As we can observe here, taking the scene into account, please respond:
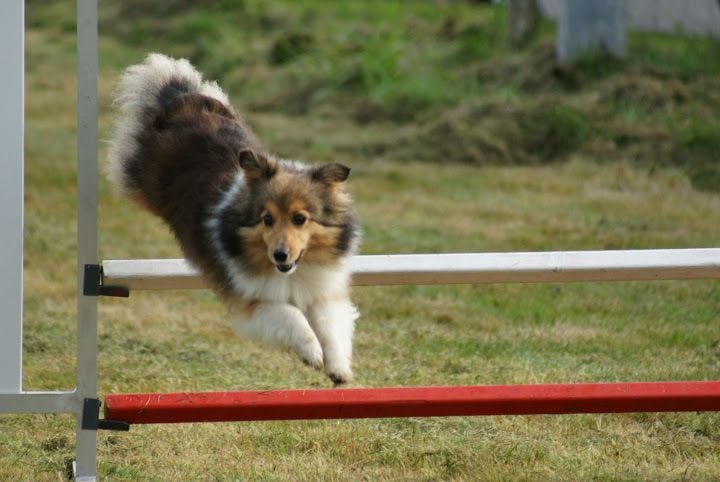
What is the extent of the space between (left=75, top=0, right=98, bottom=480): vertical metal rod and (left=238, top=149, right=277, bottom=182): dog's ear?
0.56m

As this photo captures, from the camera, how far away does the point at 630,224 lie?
27.8 feet

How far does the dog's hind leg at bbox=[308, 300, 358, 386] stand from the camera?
426cm

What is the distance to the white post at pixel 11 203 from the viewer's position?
3.81 meters

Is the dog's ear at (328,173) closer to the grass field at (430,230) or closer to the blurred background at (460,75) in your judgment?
the grass field at (430,230)

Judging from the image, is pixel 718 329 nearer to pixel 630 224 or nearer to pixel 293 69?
pixel 630 224

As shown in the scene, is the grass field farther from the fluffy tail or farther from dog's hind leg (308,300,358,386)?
the fluffy tail

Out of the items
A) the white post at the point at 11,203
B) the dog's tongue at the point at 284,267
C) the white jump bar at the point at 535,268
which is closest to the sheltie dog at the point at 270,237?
the dog's tongue at the point at 284,267

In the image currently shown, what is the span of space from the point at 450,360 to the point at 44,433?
6.45 ft

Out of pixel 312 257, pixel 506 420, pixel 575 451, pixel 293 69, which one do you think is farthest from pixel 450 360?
pixel 293 69

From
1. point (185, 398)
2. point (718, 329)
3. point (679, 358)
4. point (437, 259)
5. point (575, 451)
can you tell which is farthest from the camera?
point (718, 329)

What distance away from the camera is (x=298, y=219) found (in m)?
4.15

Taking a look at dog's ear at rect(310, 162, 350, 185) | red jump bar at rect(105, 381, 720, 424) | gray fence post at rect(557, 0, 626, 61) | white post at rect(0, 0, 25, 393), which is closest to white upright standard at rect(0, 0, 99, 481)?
white post at rect(0, 0, 25, 393)

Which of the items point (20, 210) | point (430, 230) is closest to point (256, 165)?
point (20, 210)

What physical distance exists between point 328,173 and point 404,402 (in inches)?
34.1
